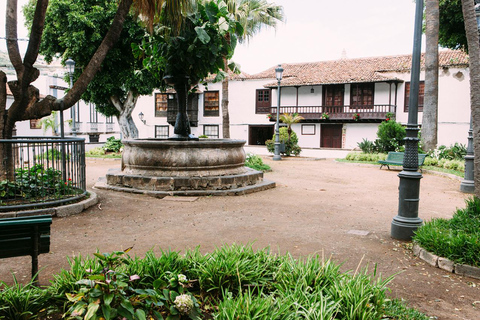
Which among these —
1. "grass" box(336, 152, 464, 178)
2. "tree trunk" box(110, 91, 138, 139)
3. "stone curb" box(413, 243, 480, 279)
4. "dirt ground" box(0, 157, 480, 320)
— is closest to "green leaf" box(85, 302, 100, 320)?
"dirt ground" box(0, 157, 480, 320)

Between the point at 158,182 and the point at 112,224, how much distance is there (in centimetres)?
246

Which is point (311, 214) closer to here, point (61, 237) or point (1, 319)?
point (61, 237)

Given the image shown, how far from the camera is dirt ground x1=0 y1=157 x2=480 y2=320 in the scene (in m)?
3.67

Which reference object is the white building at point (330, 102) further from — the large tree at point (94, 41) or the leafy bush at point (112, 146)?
the large tree at point (94, 41)

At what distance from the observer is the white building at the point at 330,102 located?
92.0 feet

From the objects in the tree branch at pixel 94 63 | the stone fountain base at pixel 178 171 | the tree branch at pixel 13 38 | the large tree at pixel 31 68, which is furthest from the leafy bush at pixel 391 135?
the tree branch at pixel 13 38

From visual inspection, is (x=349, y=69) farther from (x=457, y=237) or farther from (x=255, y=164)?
(x=457, y=237)

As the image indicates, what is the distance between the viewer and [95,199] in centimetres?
711

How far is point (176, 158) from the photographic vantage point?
8.41m

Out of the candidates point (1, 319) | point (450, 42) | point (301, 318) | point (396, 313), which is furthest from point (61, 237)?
point (450, 42)

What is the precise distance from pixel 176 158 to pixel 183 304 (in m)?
6.10

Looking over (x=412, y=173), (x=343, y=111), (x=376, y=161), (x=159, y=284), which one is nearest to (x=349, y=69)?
(x=343, y=111)

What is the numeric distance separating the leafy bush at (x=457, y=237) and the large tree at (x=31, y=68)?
4.85 meters

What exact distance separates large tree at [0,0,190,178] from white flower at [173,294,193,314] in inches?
192
